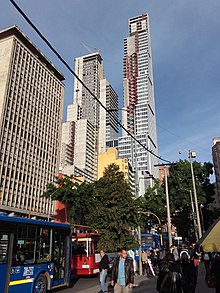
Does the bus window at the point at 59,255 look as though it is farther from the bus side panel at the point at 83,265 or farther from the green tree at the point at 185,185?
the green tree at the point at 185,185

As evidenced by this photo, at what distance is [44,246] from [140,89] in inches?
6713

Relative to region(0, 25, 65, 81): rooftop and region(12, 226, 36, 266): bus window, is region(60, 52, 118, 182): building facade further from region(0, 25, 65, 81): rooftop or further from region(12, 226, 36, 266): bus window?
region(12, 226, 36, 266): bus window

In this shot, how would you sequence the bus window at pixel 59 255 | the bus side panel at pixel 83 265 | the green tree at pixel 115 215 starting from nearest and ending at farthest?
the bus window at pixel 59 255 → the bus side panel at pixel 83 265 → the green tree at pixel 115 215

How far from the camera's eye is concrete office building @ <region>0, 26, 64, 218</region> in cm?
5566

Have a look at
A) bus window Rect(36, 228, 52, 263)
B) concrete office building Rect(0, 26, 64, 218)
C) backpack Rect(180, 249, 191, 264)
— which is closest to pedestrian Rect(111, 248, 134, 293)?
backpack Rect(180, 249, 191, 264)

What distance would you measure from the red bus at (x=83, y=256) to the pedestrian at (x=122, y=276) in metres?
9.75

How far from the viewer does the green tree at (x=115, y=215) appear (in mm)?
19562

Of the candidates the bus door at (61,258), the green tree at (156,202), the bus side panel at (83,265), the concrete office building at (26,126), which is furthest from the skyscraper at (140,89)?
the bus door at (61,258)

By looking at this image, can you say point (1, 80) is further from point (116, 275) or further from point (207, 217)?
point (116, 275)

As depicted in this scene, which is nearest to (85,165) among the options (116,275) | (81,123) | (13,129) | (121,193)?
(81,123)

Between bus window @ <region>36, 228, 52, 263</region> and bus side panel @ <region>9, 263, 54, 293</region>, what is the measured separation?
0.32 metres

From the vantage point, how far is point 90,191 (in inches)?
1679

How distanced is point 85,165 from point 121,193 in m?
121

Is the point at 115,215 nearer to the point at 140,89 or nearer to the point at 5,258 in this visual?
the point at 5,258
